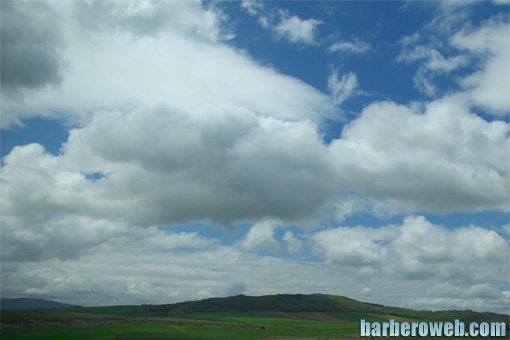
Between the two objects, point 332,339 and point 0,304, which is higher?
point 0,304

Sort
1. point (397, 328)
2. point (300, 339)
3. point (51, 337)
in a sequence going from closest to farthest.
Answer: point (51, 337) → point (300, 339) → point (397, 328)

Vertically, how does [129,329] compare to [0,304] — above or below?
below

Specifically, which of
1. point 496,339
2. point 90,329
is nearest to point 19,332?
point 90,329

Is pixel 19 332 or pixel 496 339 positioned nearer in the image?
pixel 19 332

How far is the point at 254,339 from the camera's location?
11562cm

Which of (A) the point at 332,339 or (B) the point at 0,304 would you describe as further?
(A) the point at 332,339

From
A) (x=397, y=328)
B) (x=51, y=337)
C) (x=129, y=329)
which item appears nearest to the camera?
(x=51, y=337)

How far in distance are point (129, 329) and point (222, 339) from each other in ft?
108

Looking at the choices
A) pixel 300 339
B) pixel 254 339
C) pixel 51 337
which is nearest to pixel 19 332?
pixel 51 337

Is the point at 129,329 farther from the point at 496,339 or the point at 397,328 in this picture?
the point at 496,339

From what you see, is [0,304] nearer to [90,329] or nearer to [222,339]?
[90,329]

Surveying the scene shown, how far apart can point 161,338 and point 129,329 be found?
21.8 m

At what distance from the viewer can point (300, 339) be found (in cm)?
11794

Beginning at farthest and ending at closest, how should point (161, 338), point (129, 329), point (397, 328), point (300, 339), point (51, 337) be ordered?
point (397, 328)
point (129, 329)
point (300, 339)
point (161, 338)
point (51, 337)
